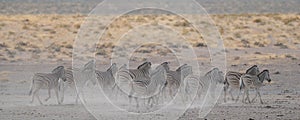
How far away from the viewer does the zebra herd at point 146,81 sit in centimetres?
1964

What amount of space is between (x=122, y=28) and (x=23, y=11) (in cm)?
2449

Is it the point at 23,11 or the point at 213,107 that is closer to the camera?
the point at 213,107

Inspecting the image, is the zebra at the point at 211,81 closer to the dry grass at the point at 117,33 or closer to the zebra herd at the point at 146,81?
the zebra herd at the point at 146,81

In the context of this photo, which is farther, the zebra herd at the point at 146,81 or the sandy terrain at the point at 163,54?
the zebra herd at the point at 146,81

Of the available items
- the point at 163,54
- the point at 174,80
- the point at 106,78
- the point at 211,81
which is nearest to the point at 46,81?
the point at 106,78

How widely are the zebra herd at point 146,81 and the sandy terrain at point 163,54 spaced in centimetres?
48

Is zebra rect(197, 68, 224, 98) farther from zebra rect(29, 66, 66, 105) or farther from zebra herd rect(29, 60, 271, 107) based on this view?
zebra rect(29, 66, 66, 105)

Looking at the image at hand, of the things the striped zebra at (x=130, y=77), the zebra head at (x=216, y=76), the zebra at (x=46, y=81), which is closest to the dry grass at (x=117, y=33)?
the zebra at (x=46, y=81)

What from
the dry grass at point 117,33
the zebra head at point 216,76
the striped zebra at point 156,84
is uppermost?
the dry grass at point 117,33

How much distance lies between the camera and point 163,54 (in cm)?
3325

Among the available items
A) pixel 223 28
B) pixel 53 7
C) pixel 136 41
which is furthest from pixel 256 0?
pixel 136 41

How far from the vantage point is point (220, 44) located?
1457 inches

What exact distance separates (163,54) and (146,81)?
45.1 feet

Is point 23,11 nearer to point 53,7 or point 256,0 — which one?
point 53,7
